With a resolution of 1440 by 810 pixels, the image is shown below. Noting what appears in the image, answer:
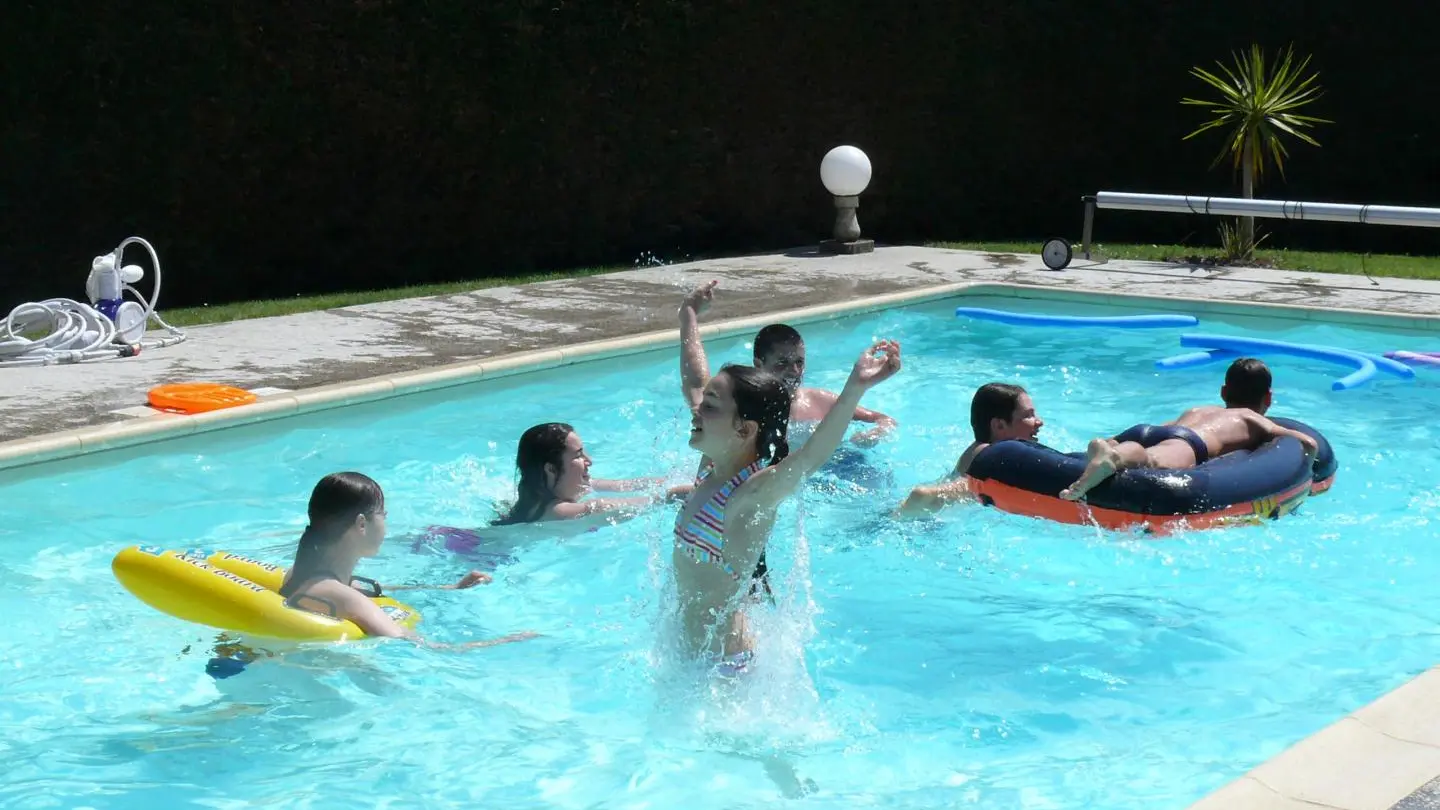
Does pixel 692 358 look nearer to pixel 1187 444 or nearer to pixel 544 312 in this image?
pixel 1187 444

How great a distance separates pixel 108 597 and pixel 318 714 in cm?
147

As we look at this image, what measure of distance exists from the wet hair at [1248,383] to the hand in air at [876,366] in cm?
361

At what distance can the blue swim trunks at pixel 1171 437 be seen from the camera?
664cm

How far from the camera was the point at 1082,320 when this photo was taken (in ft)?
36.9

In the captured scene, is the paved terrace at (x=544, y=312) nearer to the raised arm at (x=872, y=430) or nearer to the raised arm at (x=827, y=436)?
the raised arm at (x=872, y=430)

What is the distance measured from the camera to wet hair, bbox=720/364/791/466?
4.14m

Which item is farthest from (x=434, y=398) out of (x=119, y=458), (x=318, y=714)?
(x=318, y=714)

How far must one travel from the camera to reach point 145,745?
15.3ft

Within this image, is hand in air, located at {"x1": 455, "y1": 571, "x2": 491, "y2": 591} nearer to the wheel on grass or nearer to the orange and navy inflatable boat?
the orange and navy inflatable boat

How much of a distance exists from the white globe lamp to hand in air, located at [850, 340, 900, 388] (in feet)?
34.6

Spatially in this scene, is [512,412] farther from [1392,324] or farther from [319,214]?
[1392,324]

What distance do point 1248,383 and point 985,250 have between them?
8129mm

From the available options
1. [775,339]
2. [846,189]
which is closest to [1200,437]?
[775,339]

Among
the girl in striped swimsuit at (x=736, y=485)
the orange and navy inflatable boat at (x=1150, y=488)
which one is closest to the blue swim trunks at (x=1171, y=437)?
the orange and navy inflatable boat at (x=1150, y=488)
